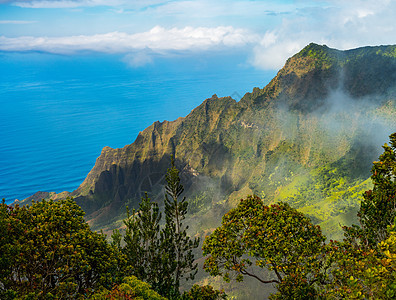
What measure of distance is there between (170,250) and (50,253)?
11274 millimetres

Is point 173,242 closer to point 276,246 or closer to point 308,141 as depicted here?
point 276,246

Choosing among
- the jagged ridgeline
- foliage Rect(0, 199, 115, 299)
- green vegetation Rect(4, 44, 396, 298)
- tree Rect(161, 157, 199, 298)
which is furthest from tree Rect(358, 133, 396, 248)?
the jagged ridgeline

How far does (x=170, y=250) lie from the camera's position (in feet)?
99.8

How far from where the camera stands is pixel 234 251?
27797 mm

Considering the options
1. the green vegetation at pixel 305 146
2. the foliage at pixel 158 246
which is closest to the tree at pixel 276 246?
the foliage at pixel 158 246

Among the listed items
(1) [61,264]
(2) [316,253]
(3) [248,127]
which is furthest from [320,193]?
(1) [61,264]

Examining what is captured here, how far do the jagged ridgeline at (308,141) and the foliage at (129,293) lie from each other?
9124 centimetres

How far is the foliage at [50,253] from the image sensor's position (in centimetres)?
2103

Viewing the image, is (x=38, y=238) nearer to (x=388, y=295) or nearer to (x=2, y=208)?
(x=2, y=208)

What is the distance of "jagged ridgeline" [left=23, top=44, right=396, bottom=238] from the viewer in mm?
129625

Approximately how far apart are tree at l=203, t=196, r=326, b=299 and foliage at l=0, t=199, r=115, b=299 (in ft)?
31.8

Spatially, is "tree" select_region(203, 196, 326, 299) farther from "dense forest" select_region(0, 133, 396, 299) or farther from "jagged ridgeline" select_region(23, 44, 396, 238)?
"jagged ridgeline" select_region(23, 44, 396, 238)

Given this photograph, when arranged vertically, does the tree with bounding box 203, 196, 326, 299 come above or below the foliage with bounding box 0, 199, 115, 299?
below

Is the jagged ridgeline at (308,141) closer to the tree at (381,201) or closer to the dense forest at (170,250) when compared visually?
the dense forest at (170,250)
